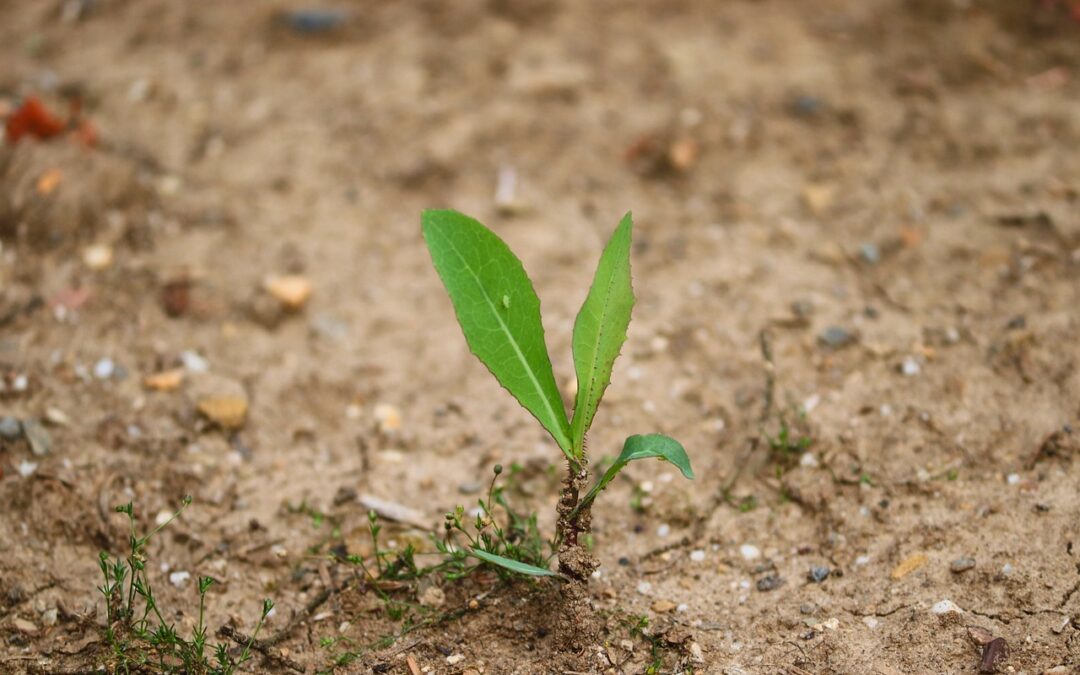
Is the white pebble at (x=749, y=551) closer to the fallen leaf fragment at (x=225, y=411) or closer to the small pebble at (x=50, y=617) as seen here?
the fallen leaf fragment at (x=225, y=411)

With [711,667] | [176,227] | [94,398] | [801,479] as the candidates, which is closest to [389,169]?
[176,227]

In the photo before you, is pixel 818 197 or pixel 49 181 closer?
pixel 49 181

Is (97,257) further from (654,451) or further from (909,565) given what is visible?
(909,565)

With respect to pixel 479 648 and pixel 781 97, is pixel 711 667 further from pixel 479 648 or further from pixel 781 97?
pixel 781 97

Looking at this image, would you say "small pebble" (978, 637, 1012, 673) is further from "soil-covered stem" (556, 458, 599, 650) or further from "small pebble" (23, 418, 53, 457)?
"small pebble" (23, 418, 53, 457)

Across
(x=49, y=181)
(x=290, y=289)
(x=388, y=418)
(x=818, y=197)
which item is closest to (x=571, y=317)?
(x=388, y=418)

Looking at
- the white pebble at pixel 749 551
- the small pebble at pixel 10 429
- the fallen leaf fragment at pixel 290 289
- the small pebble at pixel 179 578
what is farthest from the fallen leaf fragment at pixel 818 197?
the small pebble at pixel 10 429
